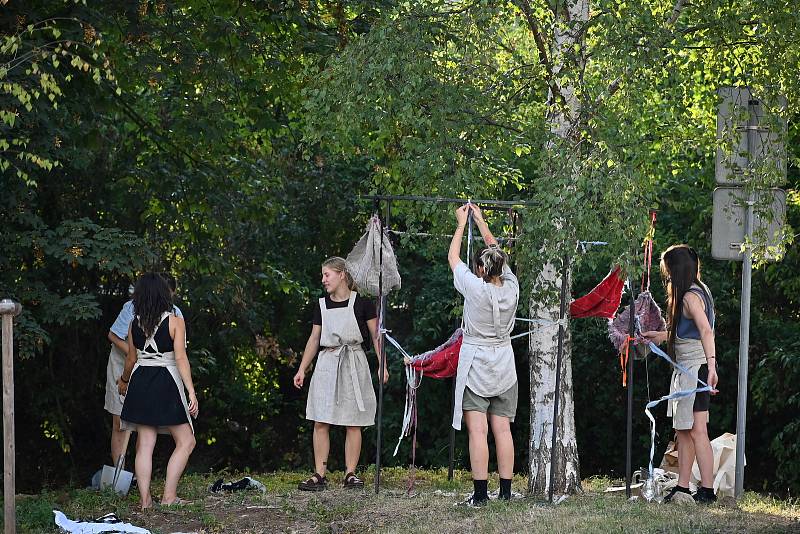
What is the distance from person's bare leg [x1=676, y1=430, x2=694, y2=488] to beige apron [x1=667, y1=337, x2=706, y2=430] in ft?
0.43

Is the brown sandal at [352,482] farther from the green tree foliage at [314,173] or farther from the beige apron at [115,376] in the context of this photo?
the beige apron at [115,376]

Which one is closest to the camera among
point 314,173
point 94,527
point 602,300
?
point 94,527

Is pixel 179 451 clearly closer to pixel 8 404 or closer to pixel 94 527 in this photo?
pixel 94 527

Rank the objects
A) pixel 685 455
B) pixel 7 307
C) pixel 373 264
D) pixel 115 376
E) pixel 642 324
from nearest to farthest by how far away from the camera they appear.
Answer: pixel 7 307
pixel 685 455
pixel 642 324
pixel 373 264
pixel 115 376

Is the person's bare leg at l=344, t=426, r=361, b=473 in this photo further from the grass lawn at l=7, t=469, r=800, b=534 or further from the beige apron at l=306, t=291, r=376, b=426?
the grass lawn at l=7, t=469, r=800, b=534

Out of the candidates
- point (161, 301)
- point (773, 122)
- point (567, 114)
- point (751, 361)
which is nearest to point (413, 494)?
point (161, 301)

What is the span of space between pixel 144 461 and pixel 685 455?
371cm

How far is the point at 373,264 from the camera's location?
8938 millimetres

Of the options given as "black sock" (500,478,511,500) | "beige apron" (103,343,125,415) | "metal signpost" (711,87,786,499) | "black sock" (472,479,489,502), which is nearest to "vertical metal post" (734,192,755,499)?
"metal signpost" (711,87,786,499)

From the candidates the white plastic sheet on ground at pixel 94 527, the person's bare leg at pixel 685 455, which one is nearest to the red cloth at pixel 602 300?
the person's bare leg at pixel 685 455

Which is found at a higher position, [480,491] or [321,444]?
[321,444]

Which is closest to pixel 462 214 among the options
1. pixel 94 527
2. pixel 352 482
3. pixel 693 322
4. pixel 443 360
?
pixel 443 360

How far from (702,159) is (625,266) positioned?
5.27 metres

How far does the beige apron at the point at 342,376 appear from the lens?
8.95 metres
